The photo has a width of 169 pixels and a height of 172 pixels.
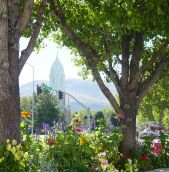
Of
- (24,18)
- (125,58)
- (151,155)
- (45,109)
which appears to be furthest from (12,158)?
(45,109)

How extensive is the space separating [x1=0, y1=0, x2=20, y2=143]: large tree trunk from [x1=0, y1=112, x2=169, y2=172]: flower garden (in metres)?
0.28

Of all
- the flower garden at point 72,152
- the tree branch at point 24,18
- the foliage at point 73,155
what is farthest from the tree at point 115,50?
the tree branch at point 24,18

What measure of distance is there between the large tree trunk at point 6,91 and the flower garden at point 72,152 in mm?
279

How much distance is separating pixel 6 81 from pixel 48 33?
8495mm

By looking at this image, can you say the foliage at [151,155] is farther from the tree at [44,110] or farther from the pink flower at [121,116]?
the tree at [44,110]

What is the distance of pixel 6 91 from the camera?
359 inches

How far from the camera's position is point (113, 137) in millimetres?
13984

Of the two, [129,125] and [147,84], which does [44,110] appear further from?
[129,125]

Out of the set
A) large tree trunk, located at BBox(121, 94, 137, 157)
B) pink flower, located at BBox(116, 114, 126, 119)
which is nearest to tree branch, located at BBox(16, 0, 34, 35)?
pink flower, located at BBox(116, 114, 126, 119)

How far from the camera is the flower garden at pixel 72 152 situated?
878 cm

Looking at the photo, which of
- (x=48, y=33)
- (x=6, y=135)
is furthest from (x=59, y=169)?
(x=48, y=33)

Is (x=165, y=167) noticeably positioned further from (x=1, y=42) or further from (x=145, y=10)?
(x=1, y=42)

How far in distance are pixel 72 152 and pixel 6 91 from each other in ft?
9.50

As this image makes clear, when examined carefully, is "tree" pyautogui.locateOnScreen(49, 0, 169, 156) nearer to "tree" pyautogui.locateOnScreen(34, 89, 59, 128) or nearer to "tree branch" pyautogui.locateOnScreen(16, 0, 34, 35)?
"tree branch" pyautogui.locateOnScreen(16, 0, 34, 35)
